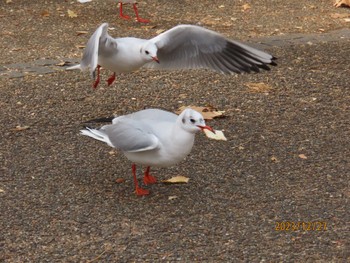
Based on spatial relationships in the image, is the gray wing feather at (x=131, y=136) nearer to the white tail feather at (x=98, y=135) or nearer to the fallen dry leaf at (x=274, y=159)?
the white tail feather at (x=98, y=135)

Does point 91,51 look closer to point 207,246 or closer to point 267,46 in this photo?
point 207,246

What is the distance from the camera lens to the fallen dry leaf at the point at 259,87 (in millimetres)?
6262

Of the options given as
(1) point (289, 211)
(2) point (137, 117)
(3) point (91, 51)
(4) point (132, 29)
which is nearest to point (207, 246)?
(1) point (289, 211)

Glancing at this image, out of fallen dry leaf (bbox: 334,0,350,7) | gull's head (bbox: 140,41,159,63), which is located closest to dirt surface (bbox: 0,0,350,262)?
gull's head (bbox: 140,41,159,63)

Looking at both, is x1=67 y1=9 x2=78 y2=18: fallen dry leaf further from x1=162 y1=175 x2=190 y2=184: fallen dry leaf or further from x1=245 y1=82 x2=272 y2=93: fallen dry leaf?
x1=162 y1=175 x2=190 y2=184: fallen dry leaf

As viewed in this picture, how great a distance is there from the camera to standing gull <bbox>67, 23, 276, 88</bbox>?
5.13 metres

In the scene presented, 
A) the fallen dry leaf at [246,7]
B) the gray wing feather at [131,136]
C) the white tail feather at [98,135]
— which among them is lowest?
the fallen dry leaf at [246,7]

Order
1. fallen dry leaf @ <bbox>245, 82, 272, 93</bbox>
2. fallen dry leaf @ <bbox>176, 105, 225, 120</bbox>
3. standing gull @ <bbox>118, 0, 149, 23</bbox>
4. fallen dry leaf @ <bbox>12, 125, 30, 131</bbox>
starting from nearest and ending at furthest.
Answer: fallen dry leaf @ <bbox>12, 125, 30, 131</bbox>
fallen dry leaf @ <bbox>176, 105, 225, 120</bbox>
fallen dry leaf @ <bbox>245, 82, 272, 93</bbox>
standing gull @ <bbox>118, 0, 149, 23</bbox>

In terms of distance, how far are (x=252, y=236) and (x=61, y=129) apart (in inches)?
78.7

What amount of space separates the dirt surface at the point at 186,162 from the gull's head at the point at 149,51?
2.02 ft

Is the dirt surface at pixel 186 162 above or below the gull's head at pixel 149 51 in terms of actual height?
below

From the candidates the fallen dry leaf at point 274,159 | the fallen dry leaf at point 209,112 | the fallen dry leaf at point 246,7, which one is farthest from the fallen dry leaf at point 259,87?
the fallen dry leaf at point 246,7

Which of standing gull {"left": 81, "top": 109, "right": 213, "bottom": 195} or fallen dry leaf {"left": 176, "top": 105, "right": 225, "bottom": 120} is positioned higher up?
standing gull {"left": 81, "top": 109, "right": 213, "bottom": 195}

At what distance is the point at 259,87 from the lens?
6320 mm
